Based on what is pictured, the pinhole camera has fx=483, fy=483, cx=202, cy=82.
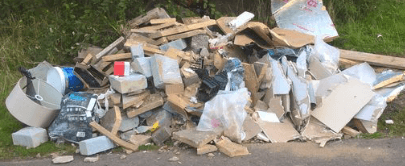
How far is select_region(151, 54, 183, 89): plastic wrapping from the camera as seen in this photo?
6.14 meters

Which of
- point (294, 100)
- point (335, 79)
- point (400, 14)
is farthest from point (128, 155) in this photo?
point (400, 14)

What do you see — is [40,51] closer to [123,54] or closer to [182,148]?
[123,54]

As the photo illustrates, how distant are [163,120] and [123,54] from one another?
4.10 feet

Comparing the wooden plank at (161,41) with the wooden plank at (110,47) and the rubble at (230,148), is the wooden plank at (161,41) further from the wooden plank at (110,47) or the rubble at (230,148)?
the rubble at (230,148)

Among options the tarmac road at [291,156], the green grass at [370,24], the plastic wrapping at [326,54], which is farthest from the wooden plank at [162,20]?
the green grass at [370,24]

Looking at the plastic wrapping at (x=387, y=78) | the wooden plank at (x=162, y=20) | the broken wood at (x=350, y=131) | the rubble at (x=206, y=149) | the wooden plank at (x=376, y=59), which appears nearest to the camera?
the rubble at (x=206, y=149)

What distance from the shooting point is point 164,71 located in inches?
245

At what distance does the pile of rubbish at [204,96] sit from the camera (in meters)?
5.78

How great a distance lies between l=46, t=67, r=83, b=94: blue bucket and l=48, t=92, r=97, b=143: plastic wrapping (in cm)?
73

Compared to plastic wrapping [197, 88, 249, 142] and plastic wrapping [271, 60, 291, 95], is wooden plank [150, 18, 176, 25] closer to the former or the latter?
Answer: plastic wrapping [271, 60, 291, 95]

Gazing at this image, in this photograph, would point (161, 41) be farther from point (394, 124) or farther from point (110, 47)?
point (394, 124)

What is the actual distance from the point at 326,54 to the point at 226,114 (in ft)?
7.42

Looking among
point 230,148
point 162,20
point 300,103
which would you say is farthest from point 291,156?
point 162,20

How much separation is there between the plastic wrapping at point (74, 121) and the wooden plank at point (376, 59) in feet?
13.0
